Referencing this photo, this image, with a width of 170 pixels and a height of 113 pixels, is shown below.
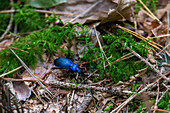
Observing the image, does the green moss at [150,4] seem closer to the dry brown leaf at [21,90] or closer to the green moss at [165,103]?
the green moss at [165,103]

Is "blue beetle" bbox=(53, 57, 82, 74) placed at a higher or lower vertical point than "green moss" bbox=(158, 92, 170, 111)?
higher

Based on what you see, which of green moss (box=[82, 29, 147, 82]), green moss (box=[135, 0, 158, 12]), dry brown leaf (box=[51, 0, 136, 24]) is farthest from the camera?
green moss (box=[135, 0, 158, 12])

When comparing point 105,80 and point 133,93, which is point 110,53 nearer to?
point 105,80

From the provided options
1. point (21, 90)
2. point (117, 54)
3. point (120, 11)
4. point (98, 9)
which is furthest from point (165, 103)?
point (21, 90)

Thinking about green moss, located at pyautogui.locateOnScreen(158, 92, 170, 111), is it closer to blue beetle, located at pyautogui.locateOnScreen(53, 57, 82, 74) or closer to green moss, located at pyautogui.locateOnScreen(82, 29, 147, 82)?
green moss, located at pyautogui.locateOnScreen(82, 29, 147, 82)

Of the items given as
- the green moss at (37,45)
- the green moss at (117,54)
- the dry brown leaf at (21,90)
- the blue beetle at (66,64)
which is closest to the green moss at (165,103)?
the green moss at (117,54)

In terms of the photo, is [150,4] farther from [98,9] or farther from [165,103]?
[165,103]

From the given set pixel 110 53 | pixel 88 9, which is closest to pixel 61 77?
pixel 110 53

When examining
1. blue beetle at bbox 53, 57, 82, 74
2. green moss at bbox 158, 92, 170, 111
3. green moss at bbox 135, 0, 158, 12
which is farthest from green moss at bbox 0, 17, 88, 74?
green moss at bbox 158, 92, 170, 111
